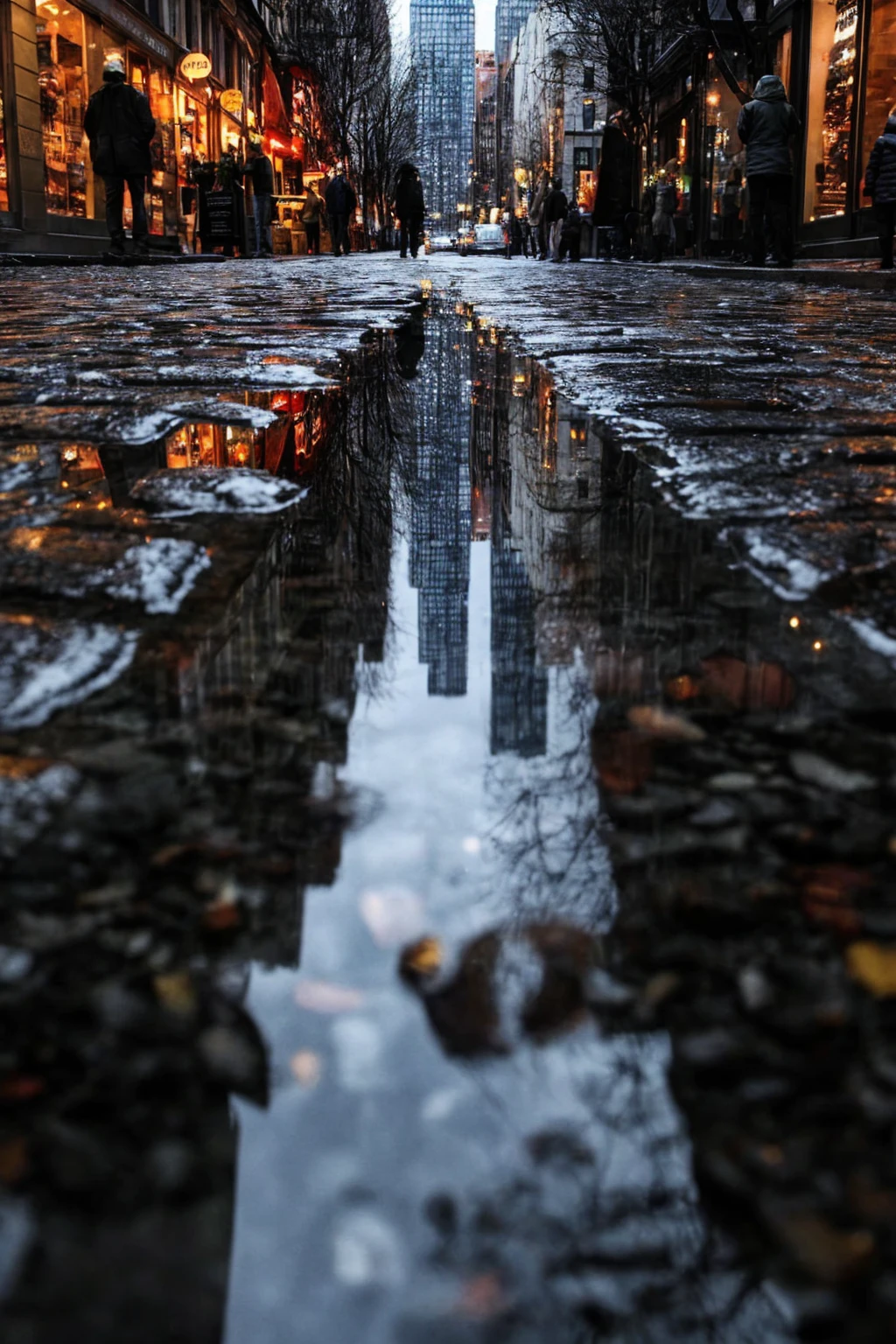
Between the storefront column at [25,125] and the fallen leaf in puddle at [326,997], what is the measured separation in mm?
17798

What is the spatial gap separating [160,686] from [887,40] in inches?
677

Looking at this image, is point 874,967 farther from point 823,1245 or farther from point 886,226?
point 886,226

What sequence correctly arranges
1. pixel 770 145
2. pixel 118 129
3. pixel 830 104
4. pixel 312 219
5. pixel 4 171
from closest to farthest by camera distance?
pixel 770 145, pixel 118 129, pixel 4 171, pixel 830 104, pixel 312 219

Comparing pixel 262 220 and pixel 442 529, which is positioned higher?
pixel 262 220

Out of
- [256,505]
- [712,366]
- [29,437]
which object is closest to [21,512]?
[256,505]

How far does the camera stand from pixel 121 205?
1541cm

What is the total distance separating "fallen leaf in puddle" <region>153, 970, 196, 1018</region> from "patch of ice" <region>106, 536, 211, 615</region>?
0.75 metres

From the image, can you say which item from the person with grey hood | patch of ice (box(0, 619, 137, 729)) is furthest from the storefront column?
patch of ice (box(0, 619, 137, 729))

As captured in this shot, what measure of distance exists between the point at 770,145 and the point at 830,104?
5.32m

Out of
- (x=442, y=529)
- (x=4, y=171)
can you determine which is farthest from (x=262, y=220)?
(x=442, y=529)

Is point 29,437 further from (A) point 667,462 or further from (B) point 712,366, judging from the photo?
(B) point 712,366

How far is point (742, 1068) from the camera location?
61 centimetres

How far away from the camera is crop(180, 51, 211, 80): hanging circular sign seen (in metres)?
26.2

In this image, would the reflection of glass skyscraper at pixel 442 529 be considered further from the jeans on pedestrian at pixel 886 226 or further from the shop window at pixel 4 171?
the shop window at pixel 4 171
